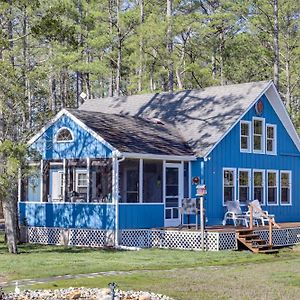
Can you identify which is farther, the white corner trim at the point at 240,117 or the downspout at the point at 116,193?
the white corner trim at the point at 240,117

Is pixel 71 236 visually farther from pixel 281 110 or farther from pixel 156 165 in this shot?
pixel 281 110

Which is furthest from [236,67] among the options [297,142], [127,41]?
[297,142]

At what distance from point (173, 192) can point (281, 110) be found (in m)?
6.39

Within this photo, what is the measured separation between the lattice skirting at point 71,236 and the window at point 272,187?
7491mm

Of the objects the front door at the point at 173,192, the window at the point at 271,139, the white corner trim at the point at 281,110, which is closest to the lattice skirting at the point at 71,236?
the front door at the point at 173,192

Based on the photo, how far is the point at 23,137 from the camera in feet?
70.7

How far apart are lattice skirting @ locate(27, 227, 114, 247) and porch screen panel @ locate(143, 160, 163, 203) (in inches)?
88.5

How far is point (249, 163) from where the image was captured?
25797 millimetres

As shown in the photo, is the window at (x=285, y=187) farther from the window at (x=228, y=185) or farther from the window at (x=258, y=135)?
the window at (x=228, y=185)

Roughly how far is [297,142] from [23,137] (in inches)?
469

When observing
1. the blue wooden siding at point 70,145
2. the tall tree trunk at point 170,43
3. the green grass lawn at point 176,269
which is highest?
the tall tree trunk at point 170,43

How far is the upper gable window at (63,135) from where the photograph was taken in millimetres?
23023

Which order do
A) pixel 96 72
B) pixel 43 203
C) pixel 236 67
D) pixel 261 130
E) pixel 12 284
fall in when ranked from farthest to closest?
pixel 236 67, pixel 96 72, pixel 261 130, pixel 43 203, pixel 12 284

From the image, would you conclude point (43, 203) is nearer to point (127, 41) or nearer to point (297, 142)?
point (297, 142)
